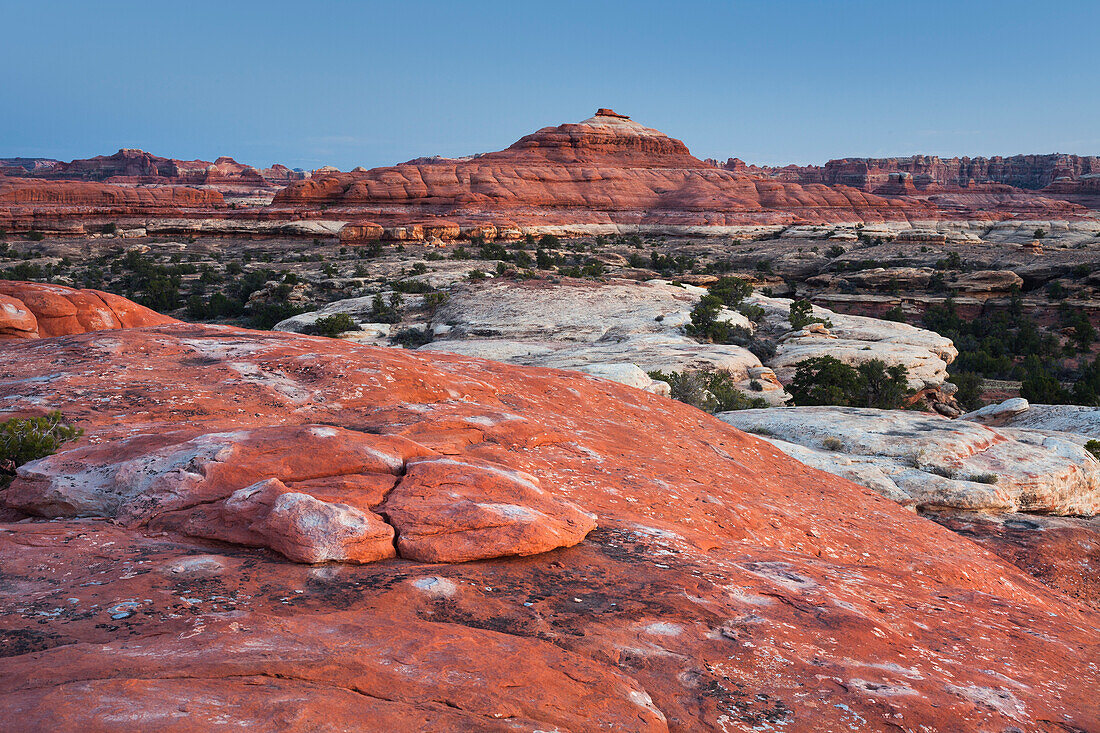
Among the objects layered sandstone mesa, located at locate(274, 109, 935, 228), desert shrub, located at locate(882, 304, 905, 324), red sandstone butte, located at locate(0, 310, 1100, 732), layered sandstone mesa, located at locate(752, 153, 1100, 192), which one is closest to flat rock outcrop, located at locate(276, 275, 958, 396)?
red sandstone butte, located at locate(0, 310, 1100, 732)

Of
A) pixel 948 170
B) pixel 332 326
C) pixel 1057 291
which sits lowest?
pixel 1057 291

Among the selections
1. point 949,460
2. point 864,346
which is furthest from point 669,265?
point 949,460

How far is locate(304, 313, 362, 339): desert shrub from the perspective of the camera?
24.2 m

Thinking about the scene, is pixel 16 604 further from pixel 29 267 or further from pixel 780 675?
pixel 29 267

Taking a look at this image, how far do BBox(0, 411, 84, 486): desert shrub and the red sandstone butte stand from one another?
0.48 feet

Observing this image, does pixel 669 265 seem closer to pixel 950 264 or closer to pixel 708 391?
pixel 950 264

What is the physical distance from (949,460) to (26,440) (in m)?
12.7

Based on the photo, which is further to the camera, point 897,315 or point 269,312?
point 897,315

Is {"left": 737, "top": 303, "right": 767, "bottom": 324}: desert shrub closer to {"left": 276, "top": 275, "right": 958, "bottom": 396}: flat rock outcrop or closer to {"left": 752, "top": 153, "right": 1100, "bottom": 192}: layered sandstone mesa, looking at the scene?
{"left": 276, "top": 275, "right": 958, "bottom": 396}: flat rock outcrop

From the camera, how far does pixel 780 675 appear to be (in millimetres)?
3480

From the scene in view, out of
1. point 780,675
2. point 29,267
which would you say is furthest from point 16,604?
point 29,267

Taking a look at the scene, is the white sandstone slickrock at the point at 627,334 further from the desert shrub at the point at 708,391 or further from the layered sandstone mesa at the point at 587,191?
the layered sandstone mesa at the point at 587,191

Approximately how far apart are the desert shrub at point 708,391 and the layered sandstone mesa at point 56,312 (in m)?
11.3

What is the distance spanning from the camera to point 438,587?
12.7 ft
